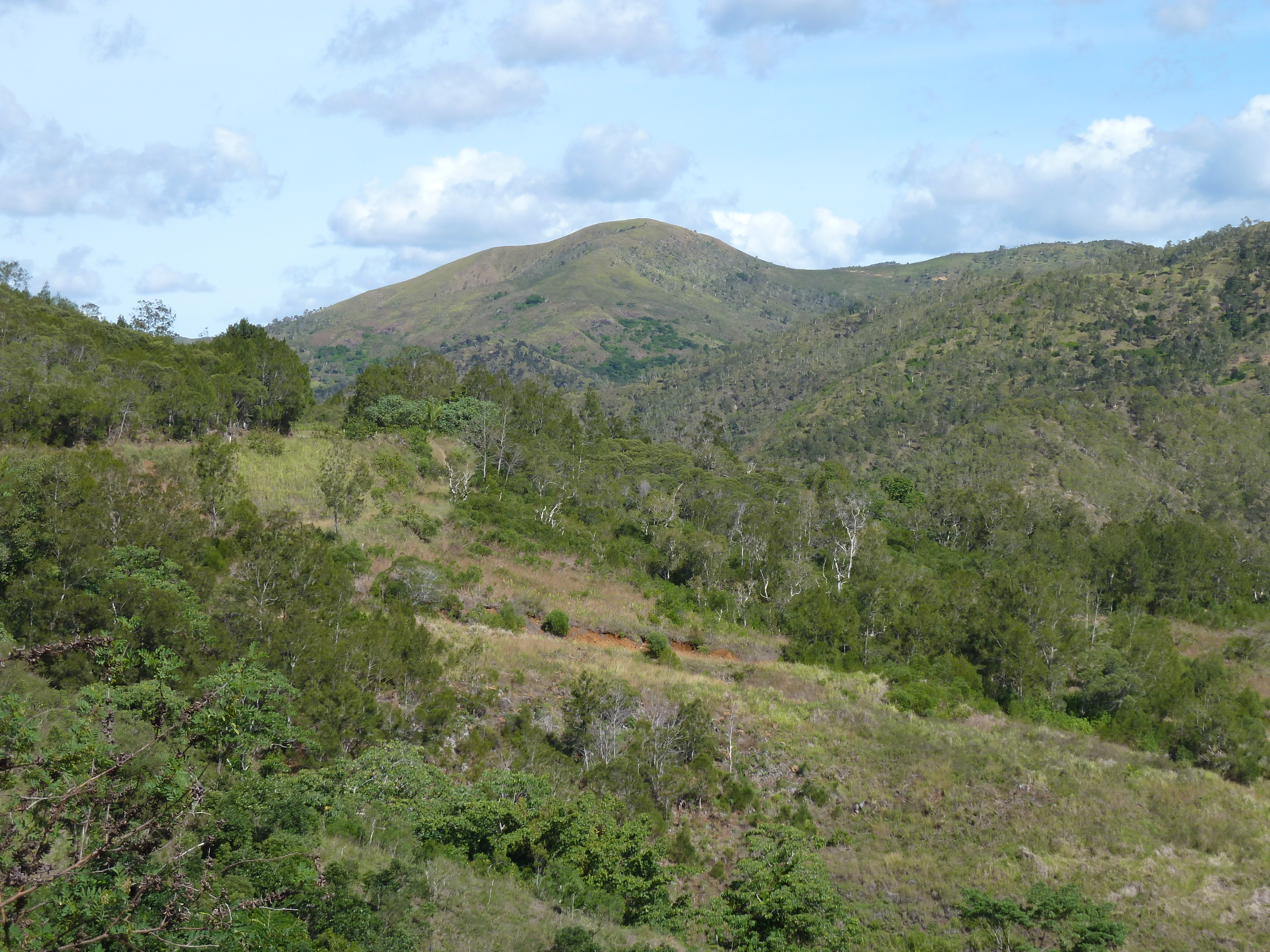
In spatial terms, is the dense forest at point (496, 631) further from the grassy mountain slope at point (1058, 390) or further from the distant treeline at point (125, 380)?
the grassy mountain slope at point (1058, 390)

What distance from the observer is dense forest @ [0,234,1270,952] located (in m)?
10.5

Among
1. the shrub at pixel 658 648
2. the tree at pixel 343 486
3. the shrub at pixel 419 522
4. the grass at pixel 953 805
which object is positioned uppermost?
the tree at pixel 343 486

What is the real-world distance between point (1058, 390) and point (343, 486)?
8800cm

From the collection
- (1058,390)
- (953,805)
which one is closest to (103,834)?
(953,805)

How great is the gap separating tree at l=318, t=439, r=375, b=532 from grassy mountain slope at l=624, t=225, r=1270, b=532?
57.5 meters

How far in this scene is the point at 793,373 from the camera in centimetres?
13838

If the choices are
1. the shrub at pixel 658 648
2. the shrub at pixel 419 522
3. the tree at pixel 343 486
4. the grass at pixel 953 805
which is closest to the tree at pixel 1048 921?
A: the grass at pixel 953 805

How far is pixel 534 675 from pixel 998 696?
77.3 feet

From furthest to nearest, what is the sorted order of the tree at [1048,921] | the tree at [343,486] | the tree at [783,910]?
the tree at [343,486]
the tree at [1048,921]
the tree at [783,910]

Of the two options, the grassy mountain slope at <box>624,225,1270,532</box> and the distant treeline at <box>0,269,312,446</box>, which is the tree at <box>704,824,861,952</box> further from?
the grassy mountain slope at <box>624,225,1270,532</box>

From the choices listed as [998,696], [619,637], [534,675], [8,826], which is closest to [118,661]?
[8,826]

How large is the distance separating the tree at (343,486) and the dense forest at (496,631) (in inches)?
9.5

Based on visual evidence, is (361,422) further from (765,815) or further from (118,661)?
(118,661)

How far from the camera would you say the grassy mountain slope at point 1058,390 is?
81.9 m
